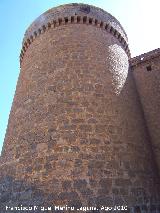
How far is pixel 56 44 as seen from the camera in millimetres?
9148

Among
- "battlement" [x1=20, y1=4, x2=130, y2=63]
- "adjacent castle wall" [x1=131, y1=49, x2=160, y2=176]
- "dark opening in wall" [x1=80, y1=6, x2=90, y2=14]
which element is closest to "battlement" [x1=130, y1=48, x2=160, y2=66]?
"adjacent castle wall" [x1=131, y1=49, x2=160, y2=176]

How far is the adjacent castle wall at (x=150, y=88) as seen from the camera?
856 cm

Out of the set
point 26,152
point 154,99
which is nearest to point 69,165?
point 26,152

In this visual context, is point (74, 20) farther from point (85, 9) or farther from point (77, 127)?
point (77, 127)

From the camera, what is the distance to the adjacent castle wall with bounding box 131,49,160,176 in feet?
28.1

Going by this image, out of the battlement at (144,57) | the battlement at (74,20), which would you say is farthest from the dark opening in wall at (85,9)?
the battlement at (144,57)

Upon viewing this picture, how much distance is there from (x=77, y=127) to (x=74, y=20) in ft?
14.9

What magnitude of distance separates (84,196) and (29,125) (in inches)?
101

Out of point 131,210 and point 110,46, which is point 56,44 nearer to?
point 110,46

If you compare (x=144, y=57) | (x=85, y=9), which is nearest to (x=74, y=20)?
(x=85, y=9)

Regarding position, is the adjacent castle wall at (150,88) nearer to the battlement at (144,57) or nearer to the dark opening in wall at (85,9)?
the battlement at (144,57)

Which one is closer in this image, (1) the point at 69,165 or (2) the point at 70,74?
(1) the point at 69,165

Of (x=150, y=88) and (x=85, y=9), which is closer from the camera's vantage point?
(x=150, y=88)

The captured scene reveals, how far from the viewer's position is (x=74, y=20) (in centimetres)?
981
